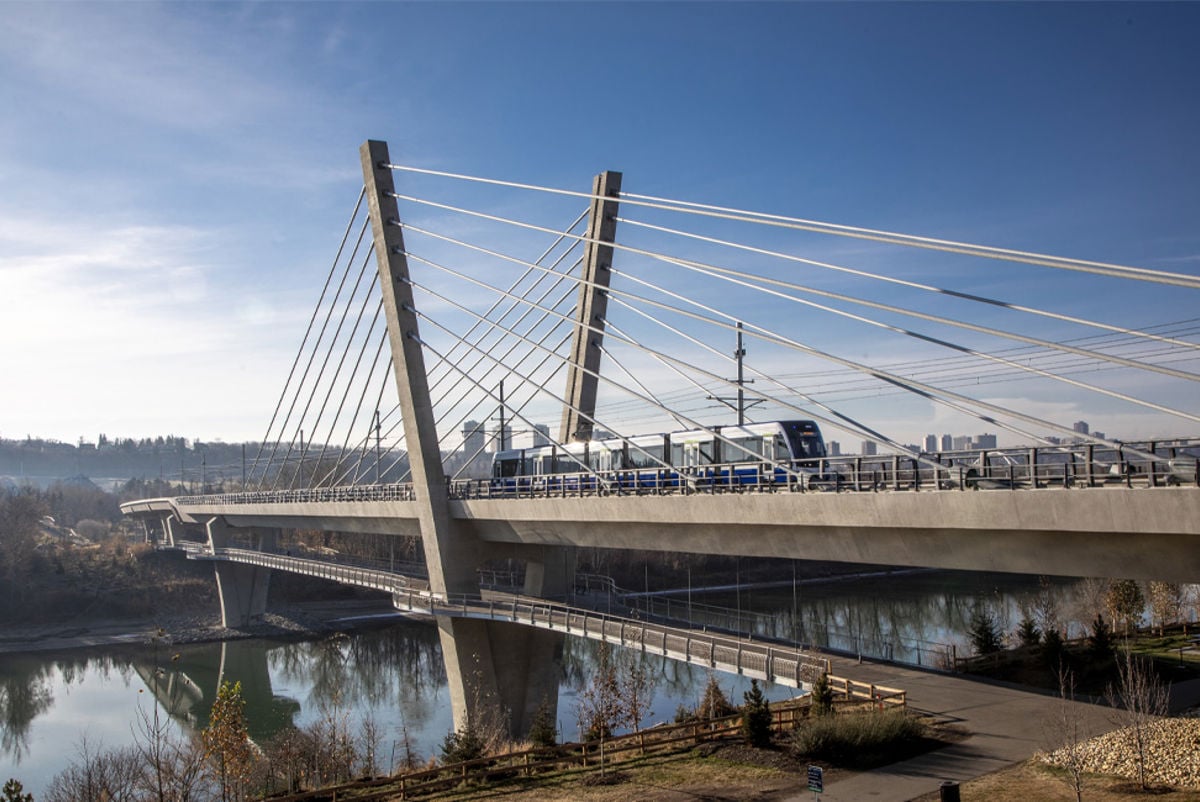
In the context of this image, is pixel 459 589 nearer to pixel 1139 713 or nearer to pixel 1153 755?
pixel 1139 713

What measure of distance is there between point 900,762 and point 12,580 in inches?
3116

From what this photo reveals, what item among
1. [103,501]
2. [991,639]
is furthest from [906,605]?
[103,501]

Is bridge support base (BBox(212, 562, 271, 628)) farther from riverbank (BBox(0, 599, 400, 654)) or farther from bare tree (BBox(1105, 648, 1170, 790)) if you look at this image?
bare tree (BBox(1105, 648, 1170, 790))

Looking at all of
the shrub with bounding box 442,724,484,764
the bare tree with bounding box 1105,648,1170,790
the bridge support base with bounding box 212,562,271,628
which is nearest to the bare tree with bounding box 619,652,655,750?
the shrub with bounding box 442,724,484,764

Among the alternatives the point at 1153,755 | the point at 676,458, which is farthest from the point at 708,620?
the point at 1153,755

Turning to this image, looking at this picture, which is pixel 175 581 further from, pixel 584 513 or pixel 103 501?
pixel 103 501

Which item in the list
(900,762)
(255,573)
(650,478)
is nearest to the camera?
(900,762)

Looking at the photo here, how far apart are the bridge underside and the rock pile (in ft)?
12.1

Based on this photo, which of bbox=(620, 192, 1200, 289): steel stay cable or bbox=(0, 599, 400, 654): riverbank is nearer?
bbox=(620, 192, 1200, 289): steel stay cable

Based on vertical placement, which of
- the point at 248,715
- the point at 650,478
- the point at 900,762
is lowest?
the point at 248,715

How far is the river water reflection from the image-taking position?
133 feet

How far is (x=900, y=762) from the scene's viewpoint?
59.8ft

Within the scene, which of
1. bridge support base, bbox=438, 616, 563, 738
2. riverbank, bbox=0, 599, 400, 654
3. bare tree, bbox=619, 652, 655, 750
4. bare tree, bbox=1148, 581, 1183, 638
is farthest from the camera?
riverbank, bbox=0, 599, 400, 654

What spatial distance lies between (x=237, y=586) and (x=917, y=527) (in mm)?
64087
